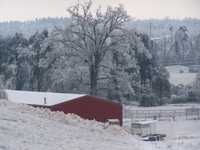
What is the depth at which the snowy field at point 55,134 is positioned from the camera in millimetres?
18844

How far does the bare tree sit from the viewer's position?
190ft

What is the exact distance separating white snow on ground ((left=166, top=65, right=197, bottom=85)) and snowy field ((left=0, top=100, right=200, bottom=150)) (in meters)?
73.2

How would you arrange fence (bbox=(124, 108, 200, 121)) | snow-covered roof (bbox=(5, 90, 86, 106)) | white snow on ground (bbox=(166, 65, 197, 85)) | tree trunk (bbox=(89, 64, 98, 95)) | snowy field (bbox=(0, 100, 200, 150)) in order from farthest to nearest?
white snow on ground (bbox=(166, 65, 197, 85)), tree trunk (bbox=(89, 64, 98, 95)), fence (bbox=(124, 108, 200, 121)), snow-covered roof (bbox=(5, 90, 86, 106)), snowy field (bbox=(0, 100, 200, 150))

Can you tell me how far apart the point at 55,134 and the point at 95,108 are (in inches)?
659

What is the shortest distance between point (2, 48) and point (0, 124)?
65.6m

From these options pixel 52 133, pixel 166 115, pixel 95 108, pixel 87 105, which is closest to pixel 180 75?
pixel 166 115

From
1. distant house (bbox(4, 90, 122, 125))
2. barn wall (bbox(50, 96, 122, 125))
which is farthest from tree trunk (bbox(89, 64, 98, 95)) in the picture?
barn wall (bbox(50, 96, 122, 125))

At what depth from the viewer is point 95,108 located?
39.3 meters

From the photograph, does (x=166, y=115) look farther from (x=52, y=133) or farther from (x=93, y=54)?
(x=52, y=133)

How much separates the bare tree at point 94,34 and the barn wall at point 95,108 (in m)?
17.2

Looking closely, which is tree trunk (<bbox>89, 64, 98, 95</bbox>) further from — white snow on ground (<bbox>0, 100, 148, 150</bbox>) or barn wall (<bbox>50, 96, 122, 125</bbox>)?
white snow on ground (<bbox>0, 100, 148, 150</bbox>)

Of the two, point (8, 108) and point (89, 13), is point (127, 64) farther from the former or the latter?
point (8, 108)

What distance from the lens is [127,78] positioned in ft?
189

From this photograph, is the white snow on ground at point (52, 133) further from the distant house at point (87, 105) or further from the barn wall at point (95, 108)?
the barn wall at point (95, 108)
